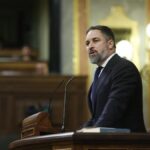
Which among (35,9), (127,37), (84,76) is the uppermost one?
(35,9)

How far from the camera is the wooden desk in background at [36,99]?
9609 mm

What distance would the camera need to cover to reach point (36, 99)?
386 inches

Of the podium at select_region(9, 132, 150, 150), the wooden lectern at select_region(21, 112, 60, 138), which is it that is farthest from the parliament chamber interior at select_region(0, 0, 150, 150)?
the podium at select_region(9, 132, 150, 150)

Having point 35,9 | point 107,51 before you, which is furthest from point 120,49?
point 35,9

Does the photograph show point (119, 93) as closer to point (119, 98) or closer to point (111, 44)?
point (119, 98)

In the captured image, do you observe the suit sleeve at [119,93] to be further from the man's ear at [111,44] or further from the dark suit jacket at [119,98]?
the man's ear at [111,44]

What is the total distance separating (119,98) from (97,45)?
51 cm

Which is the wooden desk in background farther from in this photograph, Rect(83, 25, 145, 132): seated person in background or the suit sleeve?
the suit sleeve

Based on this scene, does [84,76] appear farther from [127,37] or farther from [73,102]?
[127,37]

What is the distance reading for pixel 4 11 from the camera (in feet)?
50.4

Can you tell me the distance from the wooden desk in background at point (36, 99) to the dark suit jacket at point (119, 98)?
217 inches

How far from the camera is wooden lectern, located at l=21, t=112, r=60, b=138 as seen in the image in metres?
3.77

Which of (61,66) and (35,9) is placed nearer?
(61,66)

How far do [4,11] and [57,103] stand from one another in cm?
615
